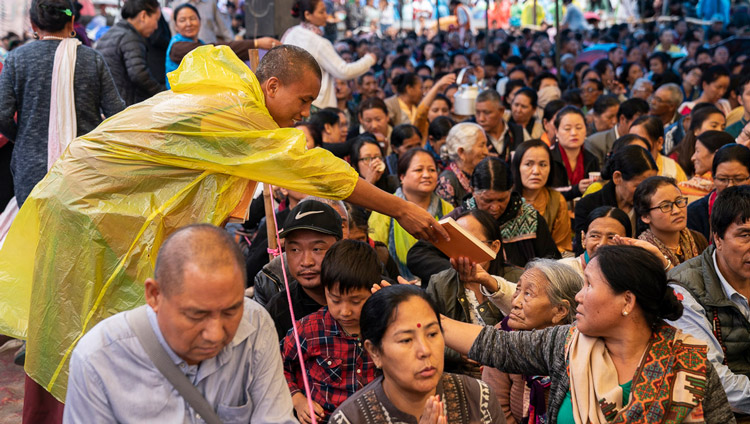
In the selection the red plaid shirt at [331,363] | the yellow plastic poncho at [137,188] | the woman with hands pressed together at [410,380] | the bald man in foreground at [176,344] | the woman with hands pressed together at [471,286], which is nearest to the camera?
the bald man in foreground at [176,344]

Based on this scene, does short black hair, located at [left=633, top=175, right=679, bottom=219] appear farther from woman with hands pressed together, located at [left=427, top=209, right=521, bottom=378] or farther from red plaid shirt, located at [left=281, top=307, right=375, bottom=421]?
red plaid shirt, located at [left=281, top=307, right=375, bottom=421]

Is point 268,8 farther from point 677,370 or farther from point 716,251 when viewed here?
point 677,370

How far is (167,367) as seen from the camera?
2.10m

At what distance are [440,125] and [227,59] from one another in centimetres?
404

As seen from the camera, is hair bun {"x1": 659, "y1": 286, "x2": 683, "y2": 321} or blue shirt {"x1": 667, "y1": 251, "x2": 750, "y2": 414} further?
blue shirt {"x1": 667, "y1": 251, "x2": 750, "y2": 414}

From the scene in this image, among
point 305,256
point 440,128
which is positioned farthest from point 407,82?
point 305,256

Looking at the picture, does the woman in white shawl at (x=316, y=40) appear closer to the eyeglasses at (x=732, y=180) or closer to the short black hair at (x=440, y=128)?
the short black hair at (x=440, y=128)

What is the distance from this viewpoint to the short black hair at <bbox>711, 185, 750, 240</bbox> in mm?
3498

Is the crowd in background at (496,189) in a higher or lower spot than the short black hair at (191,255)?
lower

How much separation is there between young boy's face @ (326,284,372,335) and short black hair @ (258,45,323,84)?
85 centimetres

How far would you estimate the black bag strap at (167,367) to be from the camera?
210 centimetres

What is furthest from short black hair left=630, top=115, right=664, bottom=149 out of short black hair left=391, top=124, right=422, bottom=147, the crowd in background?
short black hair left=391, top=124, right=422, bottom=147

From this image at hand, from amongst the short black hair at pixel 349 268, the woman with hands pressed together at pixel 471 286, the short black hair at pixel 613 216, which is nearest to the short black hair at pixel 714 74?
the short black hair at pixel 613 216

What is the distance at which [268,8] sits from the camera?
7.90 m
